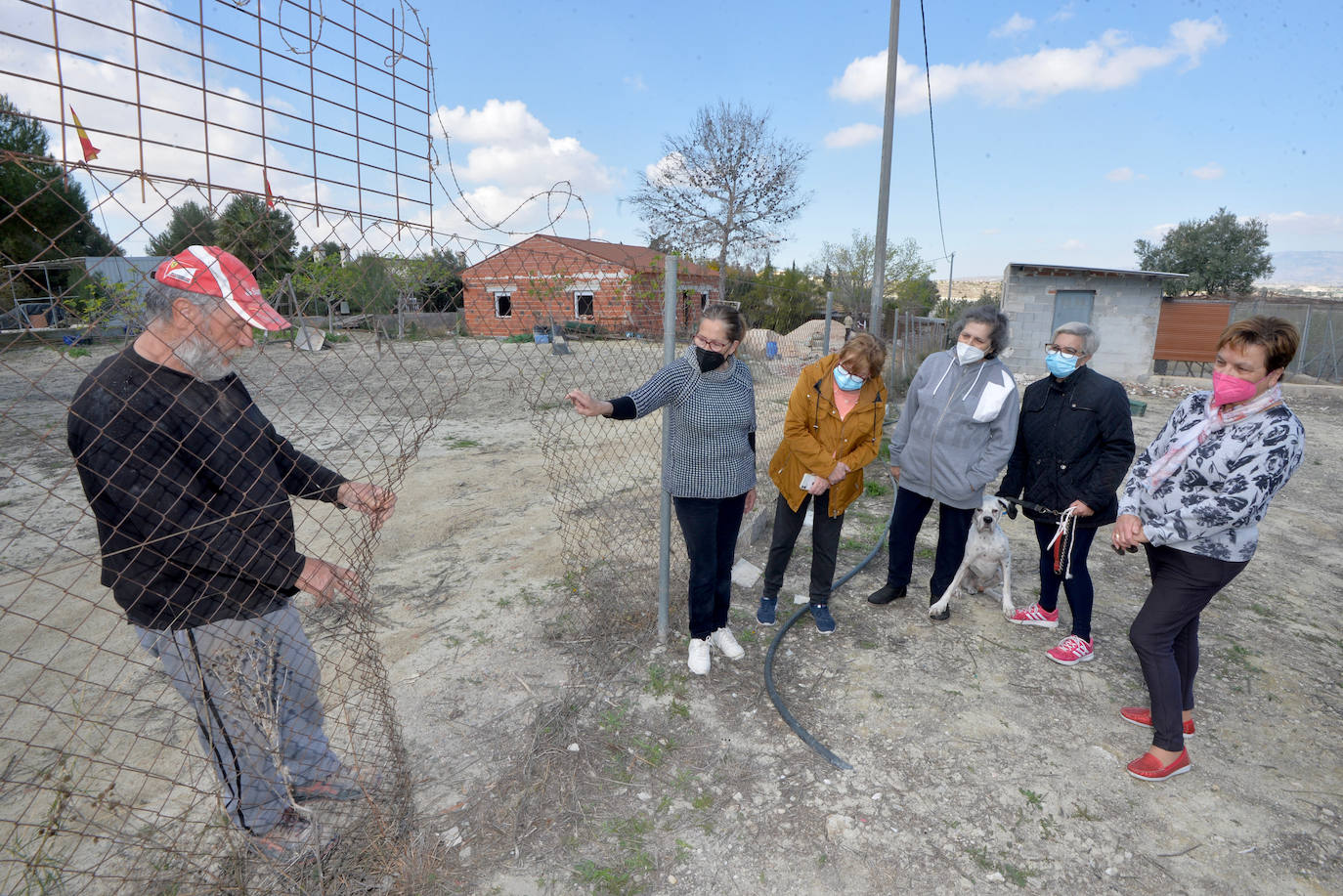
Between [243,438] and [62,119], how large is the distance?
33.3 inches

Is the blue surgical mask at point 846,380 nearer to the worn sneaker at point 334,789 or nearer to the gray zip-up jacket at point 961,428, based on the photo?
the gray zip-up jacket at point 961,428

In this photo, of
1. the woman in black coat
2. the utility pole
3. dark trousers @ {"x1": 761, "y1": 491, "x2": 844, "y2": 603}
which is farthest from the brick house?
the utility pole

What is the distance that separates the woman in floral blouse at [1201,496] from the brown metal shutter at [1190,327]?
17631 mm

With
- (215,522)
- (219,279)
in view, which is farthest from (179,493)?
(219,279)

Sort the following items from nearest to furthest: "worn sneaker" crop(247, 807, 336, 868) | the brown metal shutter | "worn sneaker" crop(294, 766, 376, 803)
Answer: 1. "worn sneaker" crop(247, 807, 336, 868)
2. "worn sneaker" crop(294, 766, 376, 803)
3. the brown metal shutter

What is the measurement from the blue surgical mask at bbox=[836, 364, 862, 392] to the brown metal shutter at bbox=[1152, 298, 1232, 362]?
17.6 meters

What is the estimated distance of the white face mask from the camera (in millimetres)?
3562

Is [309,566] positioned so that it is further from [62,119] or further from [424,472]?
[424,472]

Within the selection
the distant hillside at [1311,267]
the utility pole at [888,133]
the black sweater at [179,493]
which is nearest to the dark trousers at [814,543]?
the black sweater at [179,493]

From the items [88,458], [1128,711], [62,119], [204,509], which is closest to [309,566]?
[204,509]

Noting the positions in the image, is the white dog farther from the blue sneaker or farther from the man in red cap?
the man in red cap

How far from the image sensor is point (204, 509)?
184cm

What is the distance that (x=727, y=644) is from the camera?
3.57 metres

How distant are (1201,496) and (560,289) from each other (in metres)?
2.75
